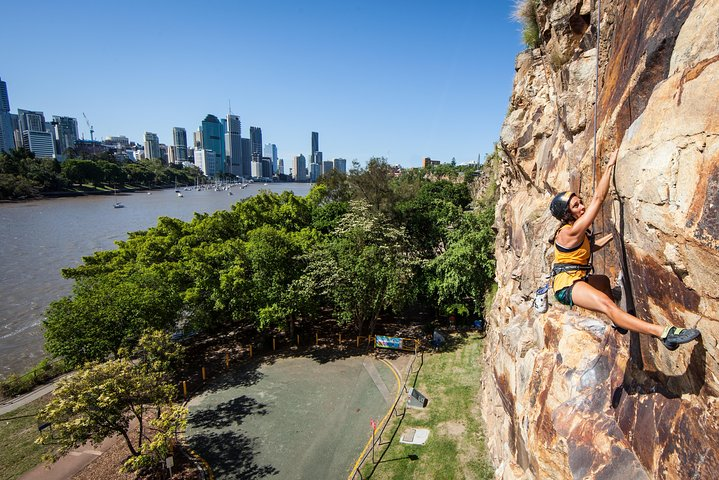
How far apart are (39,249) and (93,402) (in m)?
48.6

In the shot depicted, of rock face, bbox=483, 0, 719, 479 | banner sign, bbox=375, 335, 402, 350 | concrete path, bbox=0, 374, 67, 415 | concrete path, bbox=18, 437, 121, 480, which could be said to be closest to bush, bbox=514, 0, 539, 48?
rock face, bbox=483, 0, 719, 479

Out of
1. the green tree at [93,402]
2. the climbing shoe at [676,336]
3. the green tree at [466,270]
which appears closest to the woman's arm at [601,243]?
the climbing shoe at [676,336]

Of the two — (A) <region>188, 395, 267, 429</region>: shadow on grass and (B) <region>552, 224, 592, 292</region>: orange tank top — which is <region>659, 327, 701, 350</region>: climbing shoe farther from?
(A) <region>188, 395, 267, 429</region>: shadow on grass

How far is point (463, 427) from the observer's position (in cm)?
1731

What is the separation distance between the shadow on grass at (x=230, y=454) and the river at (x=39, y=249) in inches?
665

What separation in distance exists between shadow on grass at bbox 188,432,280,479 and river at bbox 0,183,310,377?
16898 millimetres

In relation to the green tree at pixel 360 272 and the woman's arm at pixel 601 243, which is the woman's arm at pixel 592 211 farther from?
the green tree at pixel 360 272

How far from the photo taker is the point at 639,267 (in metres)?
5.58

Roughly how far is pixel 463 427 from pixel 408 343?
8.73 meters

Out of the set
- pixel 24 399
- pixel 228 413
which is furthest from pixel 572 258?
pixel 24 399

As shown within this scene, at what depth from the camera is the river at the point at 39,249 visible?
28250mm

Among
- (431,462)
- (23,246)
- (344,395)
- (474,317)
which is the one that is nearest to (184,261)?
(344,395)

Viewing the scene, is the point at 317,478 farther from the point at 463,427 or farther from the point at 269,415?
the point at 463,427

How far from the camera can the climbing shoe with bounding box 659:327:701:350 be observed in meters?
4.04
